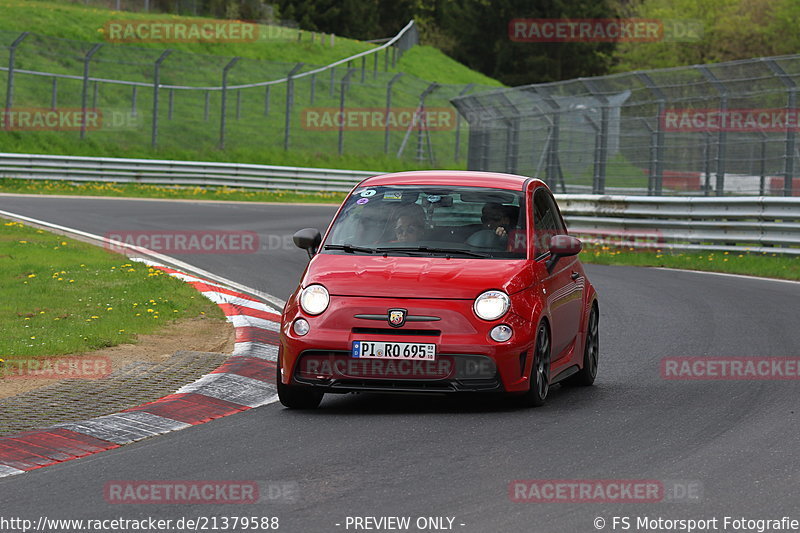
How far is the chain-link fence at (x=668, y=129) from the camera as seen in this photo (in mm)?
22031

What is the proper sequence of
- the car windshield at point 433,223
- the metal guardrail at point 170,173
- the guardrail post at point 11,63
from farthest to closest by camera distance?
the guardrail post at point 11,63, the metal guardrail at point 170,173, the car windshield at point 433,223

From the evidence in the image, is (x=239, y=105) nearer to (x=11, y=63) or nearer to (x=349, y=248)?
(x=11, y=63)

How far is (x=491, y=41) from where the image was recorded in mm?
96438

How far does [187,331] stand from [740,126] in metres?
→ 14.0

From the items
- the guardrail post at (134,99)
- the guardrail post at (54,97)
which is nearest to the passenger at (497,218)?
the guardrail post at (54,97)

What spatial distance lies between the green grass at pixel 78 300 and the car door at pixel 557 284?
12.0 feet

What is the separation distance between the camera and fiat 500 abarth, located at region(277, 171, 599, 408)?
8023 millimetres

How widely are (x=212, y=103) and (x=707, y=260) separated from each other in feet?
89.6

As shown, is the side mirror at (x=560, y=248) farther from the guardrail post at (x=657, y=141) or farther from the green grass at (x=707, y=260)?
the guardrail post at (x=657, y=141)

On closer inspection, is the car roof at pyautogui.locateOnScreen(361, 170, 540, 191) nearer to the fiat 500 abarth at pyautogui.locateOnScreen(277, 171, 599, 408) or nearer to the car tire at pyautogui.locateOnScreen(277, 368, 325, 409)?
the fiat 500 abarth at pyautogui.locateOnScreen(277, 171, 599, 408)

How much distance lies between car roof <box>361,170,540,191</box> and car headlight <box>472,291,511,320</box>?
1.33 meters

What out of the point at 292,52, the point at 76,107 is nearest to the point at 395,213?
the point at 76,107

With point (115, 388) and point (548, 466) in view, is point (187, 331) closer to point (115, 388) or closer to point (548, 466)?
point (115, 388)

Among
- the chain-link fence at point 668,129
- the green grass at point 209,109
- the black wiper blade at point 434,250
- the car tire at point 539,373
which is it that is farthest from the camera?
the green grass at point 209,109
